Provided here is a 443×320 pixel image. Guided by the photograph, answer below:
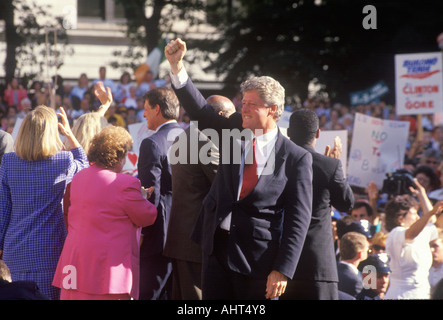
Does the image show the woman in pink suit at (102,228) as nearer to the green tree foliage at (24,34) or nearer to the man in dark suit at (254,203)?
the man in dark suit at (254,203)

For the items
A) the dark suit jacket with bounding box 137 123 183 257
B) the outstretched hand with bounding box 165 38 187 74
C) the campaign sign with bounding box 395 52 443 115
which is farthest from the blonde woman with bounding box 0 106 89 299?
the campaign sign with bounding box 395 52 443 115

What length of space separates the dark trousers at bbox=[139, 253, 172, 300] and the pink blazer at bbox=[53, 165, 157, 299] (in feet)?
2.49

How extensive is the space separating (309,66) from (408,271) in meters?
13.8

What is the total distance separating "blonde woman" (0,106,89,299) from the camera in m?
4.44

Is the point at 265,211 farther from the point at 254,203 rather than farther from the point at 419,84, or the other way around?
the point at 419,84

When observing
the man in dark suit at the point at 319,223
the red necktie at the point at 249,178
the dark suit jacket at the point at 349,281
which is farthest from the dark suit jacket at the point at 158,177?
the dark suit jacket at the point at 349,281

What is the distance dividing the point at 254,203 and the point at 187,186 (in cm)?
102

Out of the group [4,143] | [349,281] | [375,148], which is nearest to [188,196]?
[4,143]

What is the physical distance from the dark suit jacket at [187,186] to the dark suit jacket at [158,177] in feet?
0.55

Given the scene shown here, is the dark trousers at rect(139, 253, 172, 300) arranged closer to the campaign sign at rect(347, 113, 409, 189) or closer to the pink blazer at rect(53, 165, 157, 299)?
the pink blazer at rect(53, 165, 157, 299)

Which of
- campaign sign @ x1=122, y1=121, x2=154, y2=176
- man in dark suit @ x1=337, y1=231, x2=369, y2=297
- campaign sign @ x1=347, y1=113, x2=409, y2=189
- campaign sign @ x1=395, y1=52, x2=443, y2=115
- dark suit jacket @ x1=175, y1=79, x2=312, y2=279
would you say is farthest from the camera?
campaign sign @ x1=395, y1=52, x2=443, y2=115

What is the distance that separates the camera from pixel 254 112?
392 centimetres

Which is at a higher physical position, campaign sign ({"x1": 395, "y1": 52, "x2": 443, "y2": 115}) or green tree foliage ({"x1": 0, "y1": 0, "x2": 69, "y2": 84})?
green tree foliage ({"x1": 0, "y1": 0, "x2": 69, "y2": 84})
